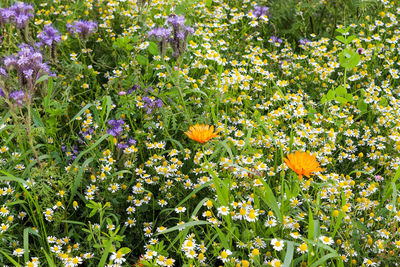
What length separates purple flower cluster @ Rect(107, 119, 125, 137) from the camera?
2602 millimetres

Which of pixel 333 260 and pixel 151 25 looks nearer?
pixel 333 260

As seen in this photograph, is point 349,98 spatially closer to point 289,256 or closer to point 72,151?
point 289,256

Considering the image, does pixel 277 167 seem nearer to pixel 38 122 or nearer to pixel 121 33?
pixel 38 122

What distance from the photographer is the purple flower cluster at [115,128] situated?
260 centimetres

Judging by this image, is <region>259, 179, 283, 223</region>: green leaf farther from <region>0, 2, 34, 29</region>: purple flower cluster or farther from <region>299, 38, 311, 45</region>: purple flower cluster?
<region>299, 38, 311, 45</region>: purple flower cluster

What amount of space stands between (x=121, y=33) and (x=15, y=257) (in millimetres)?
2161

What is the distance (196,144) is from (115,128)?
490 millimetres

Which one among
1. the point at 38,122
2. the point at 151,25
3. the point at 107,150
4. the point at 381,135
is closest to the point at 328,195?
the point at 381,135

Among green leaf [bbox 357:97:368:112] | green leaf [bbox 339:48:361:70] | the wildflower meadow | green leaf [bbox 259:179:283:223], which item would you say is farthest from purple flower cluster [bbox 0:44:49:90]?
green leaf [bbox 357:97:368:112]

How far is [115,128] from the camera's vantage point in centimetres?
263

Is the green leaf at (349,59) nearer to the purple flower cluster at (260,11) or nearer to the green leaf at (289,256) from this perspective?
the purple flower cluster at (260,11)

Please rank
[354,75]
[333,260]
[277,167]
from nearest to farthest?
[333,260], [277,167], [354,75]

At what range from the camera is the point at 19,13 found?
282cm

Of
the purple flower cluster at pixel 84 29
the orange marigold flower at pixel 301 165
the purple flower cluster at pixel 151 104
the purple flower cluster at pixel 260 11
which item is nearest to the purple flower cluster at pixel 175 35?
the purple flower cluster at pixel 151 104
